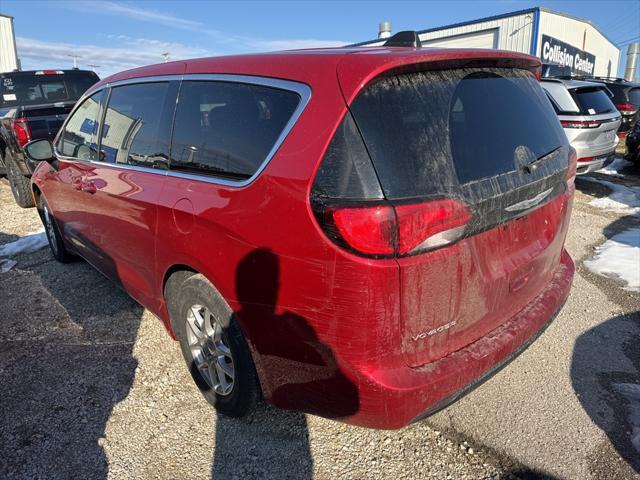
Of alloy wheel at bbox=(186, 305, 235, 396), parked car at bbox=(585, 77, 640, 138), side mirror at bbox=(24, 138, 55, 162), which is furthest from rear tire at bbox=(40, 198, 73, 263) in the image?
parked car at bbox=(585, 77, 640, 138)

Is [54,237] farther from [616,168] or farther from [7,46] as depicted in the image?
[7,46]

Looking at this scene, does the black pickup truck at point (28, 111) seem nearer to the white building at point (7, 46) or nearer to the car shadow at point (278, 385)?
the car shadow at point (278, 385)

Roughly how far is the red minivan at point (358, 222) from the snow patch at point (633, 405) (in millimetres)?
696

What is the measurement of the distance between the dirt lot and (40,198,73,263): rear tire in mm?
1203

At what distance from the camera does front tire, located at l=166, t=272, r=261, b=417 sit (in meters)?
2.30

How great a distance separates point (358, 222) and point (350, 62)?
0.63m

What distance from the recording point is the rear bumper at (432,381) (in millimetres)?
1822

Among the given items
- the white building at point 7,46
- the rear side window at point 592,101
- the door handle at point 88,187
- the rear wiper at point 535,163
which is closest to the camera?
the rear wiper at point 535,163

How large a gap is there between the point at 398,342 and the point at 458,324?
0.31 meters

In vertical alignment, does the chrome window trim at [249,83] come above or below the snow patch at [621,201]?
above

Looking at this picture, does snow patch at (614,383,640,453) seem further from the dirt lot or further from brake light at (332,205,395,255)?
brake light at (332,205,395,255)

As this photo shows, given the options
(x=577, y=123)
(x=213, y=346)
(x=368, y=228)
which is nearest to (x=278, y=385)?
(x=213, y=346)

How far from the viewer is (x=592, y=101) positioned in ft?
26.8

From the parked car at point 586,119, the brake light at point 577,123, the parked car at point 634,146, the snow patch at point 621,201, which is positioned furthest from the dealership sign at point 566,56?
the brake light at point 577,123
